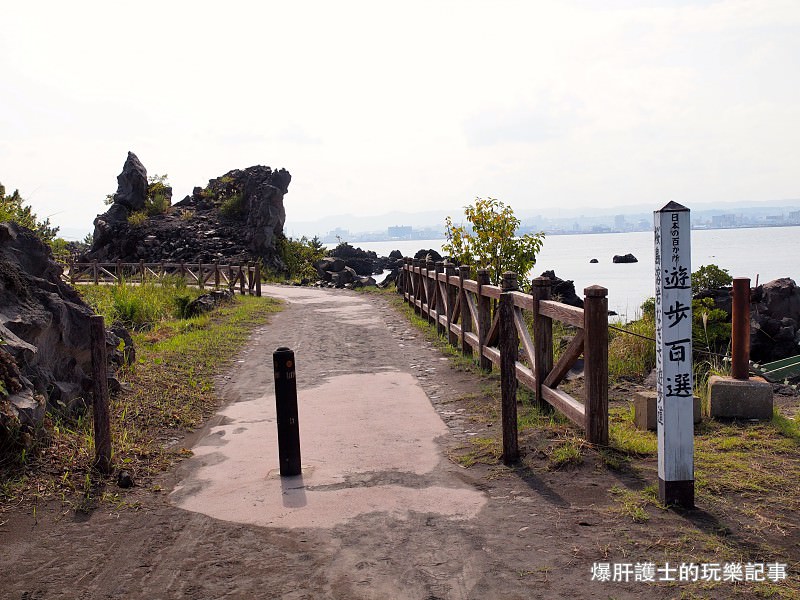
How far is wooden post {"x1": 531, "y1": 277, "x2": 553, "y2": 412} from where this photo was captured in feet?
24.3

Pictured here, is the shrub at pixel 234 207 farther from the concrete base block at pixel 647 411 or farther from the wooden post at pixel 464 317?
the concrete base block at pixel 647 411

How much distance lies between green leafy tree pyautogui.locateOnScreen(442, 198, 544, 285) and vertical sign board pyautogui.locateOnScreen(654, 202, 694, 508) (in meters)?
9.84

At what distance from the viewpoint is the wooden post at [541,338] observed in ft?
24.3

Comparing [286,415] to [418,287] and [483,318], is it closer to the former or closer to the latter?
[483,318]

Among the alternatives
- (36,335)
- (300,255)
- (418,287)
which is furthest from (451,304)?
(300,255)

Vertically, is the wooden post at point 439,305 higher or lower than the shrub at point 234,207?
lower

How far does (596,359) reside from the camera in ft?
19.6

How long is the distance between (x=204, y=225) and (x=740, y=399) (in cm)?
4091

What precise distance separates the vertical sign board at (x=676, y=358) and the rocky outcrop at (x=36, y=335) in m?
5.05

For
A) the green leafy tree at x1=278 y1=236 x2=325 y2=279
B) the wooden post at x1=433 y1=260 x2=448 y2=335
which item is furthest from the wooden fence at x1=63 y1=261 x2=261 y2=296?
the wooden post at x1=433 y1=260 x2=448 y2=335

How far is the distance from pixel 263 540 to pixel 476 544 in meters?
1.41

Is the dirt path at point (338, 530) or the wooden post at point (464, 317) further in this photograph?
the wooden post at point (464, 317)

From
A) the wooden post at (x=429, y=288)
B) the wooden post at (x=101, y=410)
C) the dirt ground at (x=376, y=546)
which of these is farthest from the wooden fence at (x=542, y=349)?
the wooden post at (x=429, y=288)


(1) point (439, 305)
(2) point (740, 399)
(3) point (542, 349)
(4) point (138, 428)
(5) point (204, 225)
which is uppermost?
(5) point (204, 225)
